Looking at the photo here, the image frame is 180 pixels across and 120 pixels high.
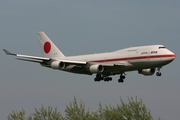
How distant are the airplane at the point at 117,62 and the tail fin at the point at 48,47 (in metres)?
5.30

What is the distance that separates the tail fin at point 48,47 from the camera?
97375mm

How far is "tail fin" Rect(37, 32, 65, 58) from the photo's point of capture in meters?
97.4

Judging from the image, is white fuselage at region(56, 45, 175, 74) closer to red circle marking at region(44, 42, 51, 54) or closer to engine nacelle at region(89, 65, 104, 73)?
engine nacelle at region(89, 65, 104, 73)

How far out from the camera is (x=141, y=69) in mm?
81188

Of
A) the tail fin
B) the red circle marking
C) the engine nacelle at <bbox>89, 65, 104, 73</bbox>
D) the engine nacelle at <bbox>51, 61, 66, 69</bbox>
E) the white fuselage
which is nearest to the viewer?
the white fuselage

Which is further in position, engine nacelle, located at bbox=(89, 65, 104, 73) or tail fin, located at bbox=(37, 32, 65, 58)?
tail fin, located at bbox=(37, 32, 65, 58)

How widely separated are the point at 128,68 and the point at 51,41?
2411 cm

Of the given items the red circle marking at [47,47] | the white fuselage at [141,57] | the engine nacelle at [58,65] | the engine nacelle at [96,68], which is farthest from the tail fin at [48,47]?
the white fuselage at [141,57]

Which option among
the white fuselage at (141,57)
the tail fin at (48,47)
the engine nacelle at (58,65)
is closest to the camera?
the white fuselage at (141,57)

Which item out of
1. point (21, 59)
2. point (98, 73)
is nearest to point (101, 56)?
point (98, 73)

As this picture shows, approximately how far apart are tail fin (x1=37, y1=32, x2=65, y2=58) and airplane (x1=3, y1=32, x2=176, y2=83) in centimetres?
530

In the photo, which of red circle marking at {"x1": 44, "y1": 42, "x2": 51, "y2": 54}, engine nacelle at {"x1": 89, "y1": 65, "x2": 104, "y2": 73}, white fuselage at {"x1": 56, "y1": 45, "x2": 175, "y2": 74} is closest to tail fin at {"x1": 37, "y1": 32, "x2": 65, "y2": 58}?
red circle marking at {"x1": 44, "y1": 42, "x2": 51, "y2": 54}

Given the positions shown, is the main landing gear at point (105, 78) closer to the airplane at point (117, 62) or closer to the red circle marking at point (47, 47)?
the airplane at point (117, 62)

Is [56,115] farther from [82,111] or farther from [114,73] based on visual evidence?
[114,73]
